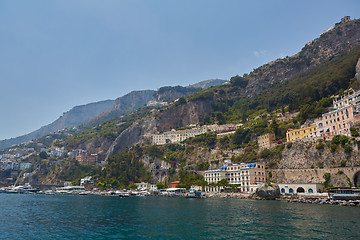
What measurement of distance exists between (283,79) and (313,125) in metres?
81.7

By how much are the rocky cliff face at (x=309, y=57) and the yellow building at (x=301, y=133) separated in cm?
7304

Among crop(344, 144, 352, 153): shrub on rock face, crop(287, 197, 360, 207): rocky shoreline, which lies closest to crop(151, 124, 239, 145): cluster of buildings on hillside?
crop(344, 144, 352, 153): shrub on rock face

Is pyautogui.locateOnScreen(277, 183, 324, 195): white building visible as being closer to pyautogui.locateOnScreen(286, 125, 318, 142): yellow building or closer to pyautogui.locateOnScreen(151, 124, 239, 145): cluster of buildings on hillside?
pyautogui.locateOnScreen(286, 125, 318, 142): yellow building

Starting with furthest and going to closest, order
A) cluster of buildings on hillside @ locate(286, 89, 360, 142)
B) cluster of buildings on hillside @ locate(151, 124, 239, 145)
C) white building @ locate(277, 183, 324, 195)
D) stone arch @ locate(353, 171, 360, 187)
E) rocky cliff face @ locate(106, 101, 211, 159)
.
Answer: rocky cliff face @ locate(106, 101, 211, 159)
cluster of buildings on hillside @ locate(151, 124, 239, 145)
cluster of buildings on hillside @ locate(286, 89, 360, 142)
white building @ locate(277, 183, 324, 195)
stone arch @ locate(353, 171, 360, 187)

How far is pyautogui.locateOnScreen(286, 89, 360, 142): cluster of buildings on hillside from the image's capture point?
62031 mm

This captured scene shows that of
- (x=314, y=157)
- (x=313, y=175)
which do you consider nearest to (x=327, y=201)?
(x=313, y=175)

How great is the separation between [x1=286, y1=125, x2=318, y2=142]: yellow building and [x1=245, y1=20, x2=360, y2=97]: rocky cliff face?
73.0 meters

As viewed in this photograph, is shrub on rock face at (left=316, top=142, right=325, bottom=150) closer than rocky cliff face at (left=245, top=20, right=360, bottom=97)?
Yes

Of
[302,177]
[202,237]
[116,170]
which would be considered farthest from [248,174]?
[116,170]

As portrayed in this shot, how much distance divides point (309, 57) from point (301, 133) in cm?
8252

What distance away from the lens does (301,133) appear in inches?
3024

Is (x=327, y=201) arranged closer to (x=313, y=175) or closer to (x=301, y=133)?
(x=313, y=175)

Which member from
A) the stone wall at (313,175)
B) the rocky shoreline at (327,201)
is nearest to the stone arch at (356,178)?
the stone wall at (313,175)

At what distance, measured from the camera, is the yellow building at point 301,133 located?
240ft
